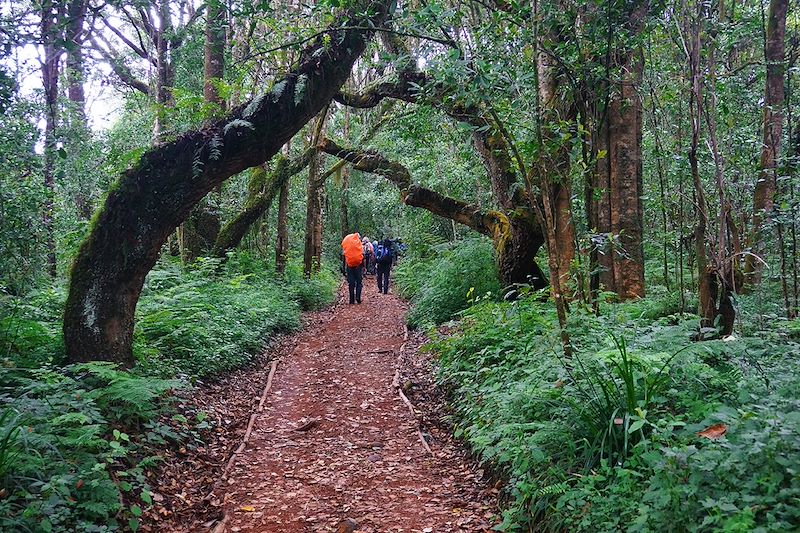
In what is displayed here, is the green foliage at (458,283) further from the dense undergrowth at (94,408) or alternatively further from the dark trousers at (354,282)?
the dense undergrowth at (94,408)

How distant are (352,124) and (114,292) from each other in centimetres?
2208

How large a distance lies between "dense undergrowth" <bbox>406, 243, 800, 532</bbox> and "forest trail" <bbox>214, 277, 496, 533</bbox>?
17.9 inches

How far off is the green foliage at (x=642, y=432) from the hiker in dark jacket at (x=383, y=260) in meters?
11.4

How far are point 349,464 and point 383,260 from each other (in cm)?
1260

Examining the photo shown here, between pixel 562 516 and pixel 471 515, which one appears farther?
pixel 471 515

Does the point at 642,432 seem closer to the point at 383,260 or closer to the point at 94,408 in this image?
the point at 94,408

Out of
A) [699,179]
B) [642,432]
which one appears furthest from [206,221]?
[642,432]

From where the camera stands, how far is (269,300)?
11.9 m

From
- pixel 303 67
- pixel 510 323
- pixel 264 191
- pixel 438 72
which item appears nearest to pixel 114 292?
pixel 303 67

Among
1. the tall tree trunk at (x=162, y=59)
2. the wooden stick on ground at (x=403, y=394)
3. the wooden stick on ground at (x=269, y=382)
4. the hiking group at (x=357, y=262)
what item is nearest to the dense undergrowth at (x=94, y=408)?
the wooden stick on ground at (x=269, y=382)

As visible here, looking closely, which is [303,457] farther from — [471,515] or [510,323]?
[510,323]

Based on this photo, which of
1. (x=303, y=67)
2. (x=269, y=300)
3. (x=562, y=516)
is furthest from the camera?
(x=269, y=300)

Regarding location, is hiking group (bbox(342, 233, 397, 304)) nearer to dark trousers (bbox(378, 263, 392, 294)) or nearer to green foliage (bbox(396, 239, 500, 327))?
dark trousers (bbox(378, 263, 392, 294))

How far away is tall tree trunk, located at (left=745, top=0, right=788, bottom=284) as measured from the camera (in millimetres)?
8477
